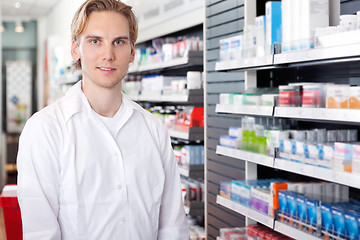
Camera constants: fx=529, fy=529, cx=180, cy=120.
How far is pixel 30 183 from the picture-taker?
1943 millimetres

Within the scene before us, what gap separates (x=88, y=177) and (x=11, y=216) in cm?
118

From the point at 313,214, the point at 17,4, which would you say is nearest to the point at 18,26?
the point at 17,4

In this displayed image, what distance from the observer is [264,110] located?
3236 mm

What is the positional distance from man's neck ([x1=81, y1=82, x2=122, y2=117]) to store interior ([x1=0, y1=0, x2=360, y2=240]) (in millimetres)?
345

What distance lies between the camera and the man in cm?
196

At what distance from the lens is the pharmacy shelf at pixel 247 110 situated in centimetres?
320

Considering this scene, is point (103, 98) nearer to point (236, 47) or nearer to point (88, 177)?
point (88, 177)

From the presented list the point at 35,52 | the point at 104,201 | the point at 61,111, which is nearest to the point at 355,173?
the point at 104,201

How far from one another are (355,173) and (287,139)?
2.32 feet

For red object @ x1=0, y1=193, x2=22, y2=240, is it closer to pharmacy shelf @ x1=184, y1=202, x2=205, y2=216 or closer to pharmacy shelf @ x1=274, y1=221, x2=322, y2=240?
pharmacy shelf @ x1=274, y1=221, x2=322, y2=240

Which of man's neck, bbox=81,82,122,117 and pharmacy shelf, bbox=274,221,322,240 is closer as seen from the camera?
man's neck, bbox=81,82,122,117

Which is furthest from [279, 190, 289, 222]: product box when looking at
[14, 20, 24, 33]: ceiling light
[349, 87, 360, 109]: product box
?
[14, 20, 24, 33]: ceiling light

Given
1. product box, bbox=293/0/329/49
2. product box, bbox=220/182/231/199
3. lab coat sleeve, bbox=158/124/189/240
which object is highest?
product box, bbox=293/0/329/49

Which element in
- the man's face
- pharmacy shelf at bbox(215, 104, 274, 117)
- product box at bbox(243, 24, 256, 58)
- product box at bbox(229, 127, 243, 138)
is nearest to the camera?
the man's face
